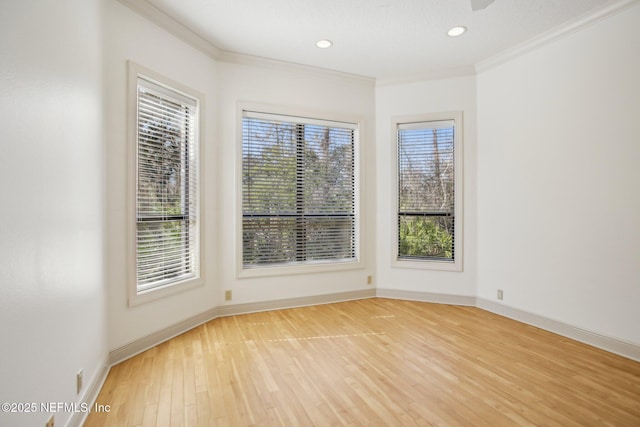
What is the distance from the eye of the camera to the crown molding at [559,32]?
2.76 meters

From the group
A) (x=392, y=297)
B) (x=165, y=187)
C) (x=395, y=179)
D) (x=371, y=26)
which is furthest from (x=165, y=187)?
(x=392, y=297)

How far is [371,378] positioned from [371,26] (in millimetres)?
3128

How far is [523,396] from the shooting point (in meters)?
2.11

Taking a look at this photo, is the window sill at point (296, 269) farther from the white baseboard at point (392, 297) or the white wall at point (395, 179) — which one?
the white wall at point (395, 179)

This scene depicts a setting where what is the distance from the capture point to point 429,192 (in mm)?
4340

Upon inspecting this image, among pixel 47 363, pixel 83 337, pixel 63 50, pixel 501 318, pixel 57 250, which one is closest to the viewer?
pixel 47 363

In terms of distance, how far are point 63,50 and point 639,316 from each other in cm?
442

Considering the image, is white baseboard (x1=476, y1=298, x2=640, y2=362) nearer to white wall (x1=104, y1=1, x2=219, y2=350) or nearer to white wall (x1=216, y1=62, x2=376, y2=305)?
white wall (x1=216, y1=62, x2=376, y2=305)

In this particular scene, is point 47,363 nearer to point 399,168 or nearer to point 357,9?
point 357,9

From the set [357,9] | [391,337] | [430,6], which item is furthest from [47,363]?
[430,6]

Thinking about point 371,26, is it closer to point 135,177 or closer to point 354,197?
point 354,197

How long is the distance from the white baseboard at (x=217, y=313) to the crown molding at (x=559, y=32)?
3213 millimetres

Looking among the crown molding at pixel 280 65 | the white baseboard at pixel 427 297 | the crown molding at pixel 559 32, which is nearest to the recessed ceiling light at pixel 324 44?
the crown molding at pixel 280 65

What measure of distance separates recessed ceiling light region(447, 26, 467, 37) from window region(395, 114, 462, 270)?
107 centimetres
